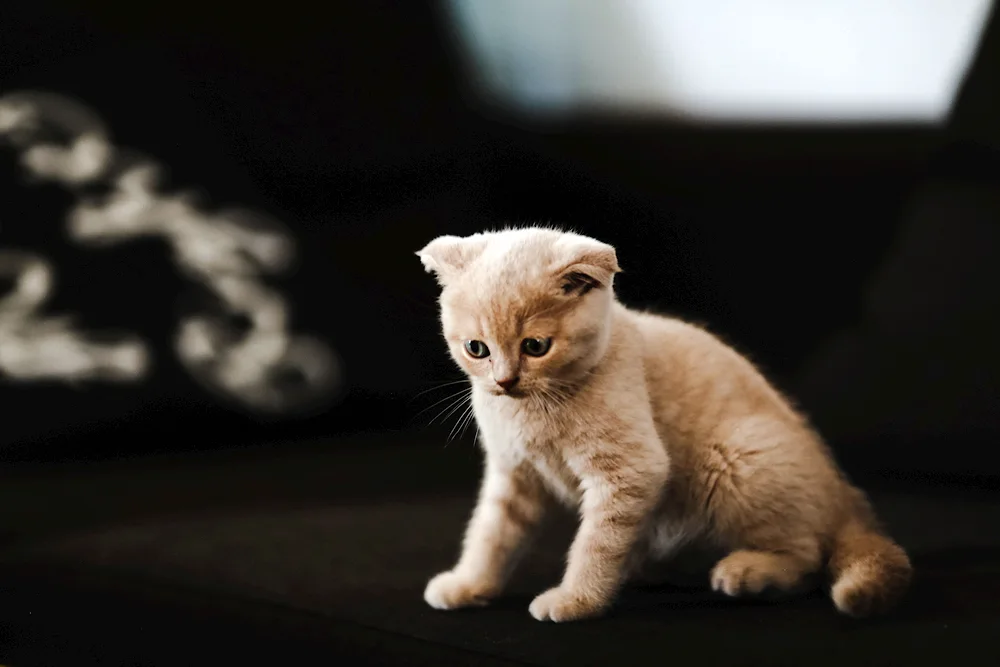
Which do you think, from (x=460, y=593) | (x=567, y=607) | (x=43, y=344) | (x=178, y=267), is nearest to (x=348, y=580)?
(x=460, y=593)

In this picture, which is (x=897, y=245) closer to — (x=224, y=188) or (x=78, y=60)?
Result: (x=224, y=188)

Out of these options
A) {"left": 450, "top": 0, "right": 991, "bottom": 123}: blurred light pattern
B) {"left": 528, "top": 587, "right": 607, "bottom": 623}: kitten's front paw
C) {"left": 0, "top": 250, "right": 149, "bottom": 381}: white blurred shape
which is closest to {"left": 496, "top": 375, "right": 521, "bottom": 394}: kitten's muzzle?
{"left": 528, "top": 587, "right": 607, "bottom": 623}: kitten's front paw

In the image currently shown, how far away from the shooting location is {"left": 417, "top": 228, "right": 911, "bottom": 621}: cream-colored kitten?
1.06 m

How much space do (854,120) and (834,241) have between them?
0.18 meters

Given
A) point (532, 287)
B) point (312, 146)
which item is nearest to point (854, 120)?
point (532, 287)

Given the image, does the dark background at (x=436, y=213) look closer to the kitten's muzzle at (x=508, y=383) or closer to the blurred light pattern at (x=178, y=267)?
the blurred light pattern at (x=178, y=267)

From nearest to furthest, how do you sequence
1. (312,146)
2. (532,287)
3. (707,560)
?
(532,287), (707,560), (312,146)

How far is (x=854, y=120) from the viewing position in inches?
51.6

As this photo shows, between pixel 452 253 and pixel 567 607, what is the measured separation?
458 mm

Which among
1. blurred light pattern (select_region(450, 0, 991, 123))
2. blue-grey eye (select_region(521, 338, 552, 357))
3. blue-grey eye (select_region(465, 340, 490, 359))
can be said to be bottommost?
blue-grey eye (select_region(465, 340, 490, 359))

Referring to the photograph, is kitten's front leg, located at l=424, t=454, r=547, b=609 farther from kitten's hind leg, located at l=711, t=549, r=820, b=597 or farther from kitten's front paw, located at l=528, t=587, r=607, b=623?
kitten's hind leg, located at l=711, t=549, r=820, b=597

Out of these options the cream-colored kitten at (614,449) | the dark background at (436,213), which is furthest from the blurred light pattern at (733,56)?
the cream-colored kitten at (614,449)

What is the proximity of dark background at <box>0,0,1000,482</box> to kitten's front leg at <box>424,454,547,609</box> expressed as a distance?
36cm

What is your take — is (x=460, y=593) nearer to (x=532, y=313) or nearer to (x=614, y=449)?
(x=614, y=449)
